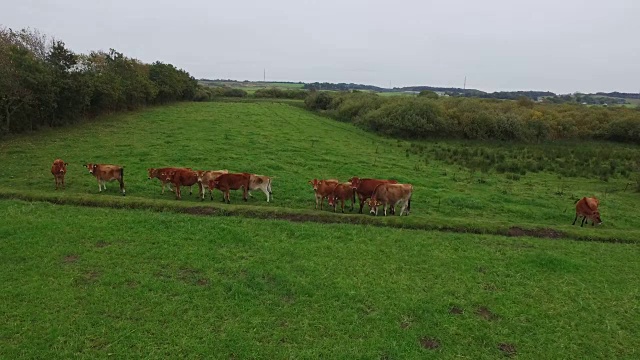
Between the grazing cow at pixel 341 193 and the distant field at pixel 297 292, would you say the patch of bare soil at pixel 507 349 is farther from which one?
the grazing cow at pixel 341 193

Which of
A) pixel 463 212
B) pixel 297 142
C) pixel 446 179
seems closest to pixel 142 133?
pixel 297 142

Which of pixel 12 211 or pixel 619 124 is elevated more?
pixel 619 124

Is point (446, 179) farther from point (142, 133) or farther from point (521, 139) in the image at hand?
point (521, 139)

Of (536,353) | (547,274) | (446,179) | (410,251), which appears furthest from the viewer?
(446,179)


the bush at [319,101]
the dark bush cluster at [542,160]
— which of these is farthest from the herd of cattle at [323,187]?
the bush at [319,101]

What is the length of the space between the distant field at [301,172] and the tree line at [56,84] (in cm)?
170

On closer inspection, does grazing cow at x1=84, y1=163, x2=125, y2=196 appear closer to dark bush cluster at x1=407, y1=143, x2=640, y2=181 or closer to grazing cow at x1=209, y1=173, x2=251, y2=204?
grazing cow at x1=209, y1=173, x2=251, y2=204

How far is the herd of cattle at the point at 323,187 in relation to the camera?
54.4 ft

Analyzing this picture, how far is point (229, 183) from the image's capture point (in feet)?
57.3

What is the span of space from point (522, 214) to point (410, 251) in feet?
23.5

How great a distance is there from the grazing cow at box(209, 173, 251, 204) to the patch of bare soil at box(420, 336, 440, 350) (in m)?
10.3

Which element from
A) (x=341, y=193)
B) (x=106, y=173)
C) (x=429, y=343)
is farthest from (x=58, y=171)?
(x=429, y=343)

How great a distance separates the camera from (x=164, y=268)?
11.4m

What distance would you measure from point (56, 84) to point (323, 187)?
2571 cm
